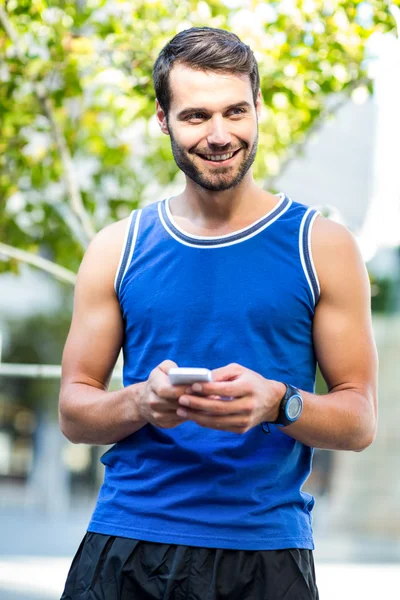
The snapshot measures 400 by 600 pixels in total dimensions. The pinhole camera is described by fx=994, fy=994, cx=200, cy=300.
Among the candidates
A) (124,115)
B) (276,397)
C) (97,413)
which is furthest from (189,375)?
(124,115)

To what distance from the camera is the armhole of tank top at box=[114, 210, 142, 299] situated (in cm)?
206

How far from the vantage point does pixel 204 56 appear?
2.03 metres

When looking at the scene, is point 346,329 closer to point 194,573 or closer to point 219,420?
point 219,420

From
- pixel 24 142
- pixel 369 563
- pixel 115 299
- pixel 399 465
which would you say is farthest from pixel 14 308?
pixel 115 299

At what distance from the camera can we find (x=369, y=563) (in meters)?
9.20

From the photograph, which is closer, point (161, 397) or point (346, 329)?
point (161, 397)

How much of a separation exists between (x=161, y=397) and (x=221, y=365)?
0.89ft

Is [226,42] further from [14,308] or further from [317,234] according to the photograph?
[14,308]

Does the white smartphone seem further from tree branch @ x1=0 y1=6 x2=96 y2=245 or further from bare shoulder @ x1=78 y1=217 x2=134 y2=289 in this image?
tree branch @ x1=0 y1=6 x2=96 y2=245

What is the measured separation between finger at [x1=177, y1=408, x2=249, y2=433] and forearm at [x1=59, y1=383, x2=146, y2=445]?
0.60 feet

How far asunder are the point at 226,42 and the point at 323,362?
→ 69cm

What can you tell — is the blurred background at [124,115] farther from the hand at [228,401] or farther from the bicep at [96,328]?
the hand at [228,401]

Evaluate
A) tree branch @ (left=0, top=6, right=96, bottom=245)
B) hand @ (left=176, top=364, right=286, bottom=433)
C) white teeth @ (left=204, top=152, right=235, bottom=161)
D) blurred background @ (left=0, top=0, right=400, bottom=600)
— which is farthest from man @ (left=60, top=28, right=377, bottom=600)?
tree branch @ (left=0, top=6, right=96, bottom=245)

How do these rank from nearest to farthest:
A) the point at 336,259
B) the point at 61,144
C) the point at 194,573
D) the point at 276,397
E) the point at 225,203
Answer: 1. the point at 276,397
2. the point at 194,573
3. the point at 336,259
4. the point at 225,203
5. the point at 61,144
